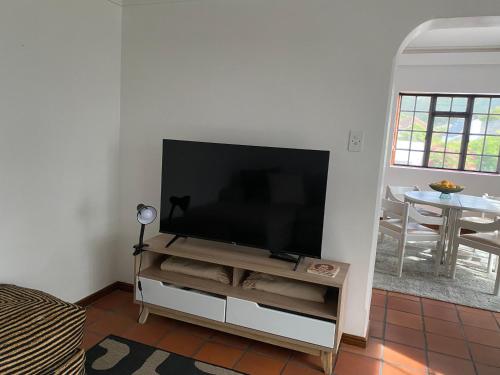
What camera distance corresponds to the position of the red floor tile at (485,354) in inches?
92.9

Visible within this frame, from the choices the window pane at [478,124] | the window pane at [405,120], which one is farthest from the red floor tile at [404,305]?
the window pane at [478,124]

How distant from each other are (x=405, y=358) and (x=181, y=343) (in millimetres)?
1335

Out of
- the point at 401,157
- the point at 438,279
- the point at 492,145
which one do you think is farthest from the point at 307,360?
the point at 492,145

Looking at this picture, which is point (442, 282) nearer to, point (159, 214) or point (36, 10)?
point (159, 214)

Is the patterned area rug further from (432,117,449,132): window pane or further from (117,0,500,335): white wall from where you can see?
(432,117,449,132): window pane

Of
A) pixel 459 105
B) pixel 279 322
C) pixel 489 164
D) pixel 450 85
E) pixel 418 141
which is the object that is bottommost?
pixel 279 322

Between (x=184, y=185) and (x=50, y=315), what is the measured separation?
1.06m

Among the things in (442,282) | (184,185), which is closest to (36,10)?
(184,185)

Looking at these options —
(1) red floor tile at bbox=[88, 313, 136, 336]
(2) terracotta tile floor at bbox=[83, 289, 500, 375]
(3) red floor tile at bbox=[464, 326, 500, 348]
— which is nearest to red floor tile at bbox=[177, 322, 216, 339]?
(2) terracotta tile floor at bbox=[83, 289, 500, 375]

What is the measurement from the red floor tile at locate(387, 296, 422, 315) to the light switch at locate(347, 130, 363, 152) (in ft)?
4.62

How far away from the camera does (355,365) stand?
2246 millimetres

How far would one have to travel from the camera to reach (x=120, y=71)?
2.81m

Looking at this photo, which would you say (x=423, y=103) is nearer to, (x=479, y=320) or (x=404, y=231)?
(x=404, y=231)

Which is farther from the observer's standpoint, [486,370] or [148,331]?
[148,331]
